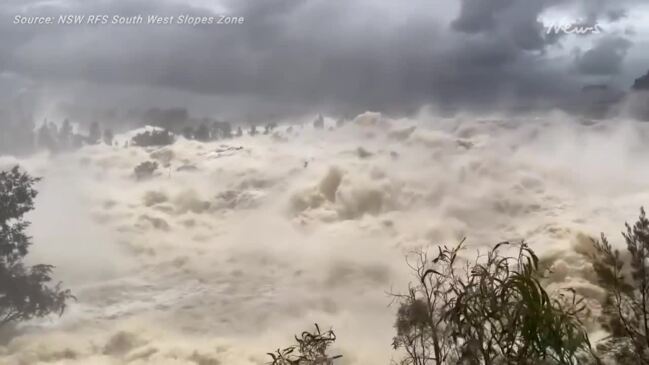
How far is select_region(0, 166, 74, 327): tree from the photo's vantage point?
13.0 m

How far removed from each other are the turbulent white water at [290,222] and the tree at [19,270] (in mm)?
331

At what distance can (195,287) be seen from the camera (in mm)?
14852

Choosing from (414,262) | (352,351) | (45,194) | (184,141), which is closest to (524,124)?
(414,262)

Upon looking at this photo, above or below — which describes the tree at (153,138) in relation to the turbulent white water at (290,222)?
above

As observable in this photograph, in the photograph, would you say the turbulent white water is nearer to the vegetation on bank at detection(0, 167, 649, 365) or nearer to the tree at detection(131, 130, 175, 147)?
the tree at detection(131, 130, 175, 147)

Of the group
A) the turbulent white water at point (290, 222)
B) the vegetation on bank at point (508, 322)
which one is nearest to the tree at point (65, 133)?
the turbulent white water at point (290, 222)

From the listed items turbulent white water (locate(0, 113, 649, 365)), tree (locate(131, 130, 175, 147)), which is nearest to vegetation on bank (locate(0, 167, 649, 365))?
turbulent white water (locate(0, 113, 649, 365))

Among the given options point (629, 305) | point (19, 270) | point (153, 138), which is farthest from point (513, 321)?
point (153, 138)

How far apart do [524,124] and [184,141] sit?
8586 mm

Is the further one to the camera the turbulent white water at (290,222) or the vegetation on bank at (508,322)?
the turbulent white water at (290,222)

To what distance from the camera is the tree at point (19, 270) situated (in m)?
13.0

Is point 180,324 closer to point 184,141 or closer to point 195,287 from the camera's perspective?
point 195,287

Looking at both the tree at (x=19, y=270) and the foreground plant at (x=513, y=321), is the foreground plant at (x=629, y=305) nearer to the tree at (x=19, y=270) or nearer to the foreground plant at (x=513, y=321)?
the foreground plant at (x=513, y=321)

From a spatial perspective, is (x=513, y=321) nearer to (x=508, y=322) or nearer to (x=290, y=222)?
(x=508, y=322)
